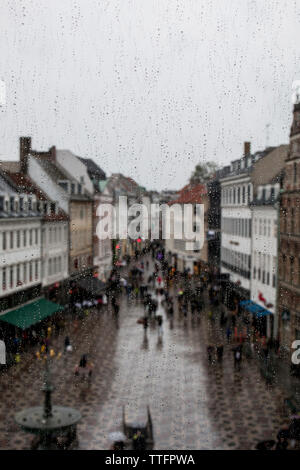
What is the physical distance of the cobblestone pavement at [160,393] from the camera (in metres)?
22.5

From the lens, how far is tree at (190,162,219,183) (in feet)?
265

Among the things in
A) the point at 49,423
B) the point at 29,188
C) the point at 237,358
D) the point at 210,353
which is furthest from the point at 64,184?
→ the point at 49,423

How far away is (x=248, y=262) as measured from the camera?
4919 centimetres

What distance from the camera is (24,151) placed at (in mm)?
50656

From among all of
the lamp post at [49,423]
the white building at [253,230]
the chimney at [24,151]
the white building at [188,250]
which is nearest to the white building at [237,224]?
the white building at [253,230]

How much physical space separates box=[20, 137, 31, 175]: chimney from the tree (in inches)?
1313

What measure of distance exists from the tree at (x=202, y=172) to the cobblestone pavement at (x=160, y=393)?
1670 inches

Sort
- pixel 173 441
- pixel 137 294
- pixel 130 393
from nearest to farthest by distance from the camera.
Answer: pixel 173 441
pixel 130 393
pixel 137 294

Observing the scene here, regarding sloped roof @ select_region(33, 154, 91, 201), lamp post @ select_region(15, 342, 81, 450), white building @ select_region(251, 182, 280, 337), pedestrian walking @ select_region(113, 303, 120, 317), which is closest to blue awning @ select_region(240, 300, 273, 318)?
white building @ select_region(251, 182, 280, 337)

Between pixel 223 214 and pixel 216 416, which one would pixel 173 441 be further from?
pixel 223 214

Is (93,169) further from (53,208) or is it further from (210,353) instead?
(210,353)

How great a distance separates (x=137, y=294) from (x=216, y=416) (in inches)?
1306
